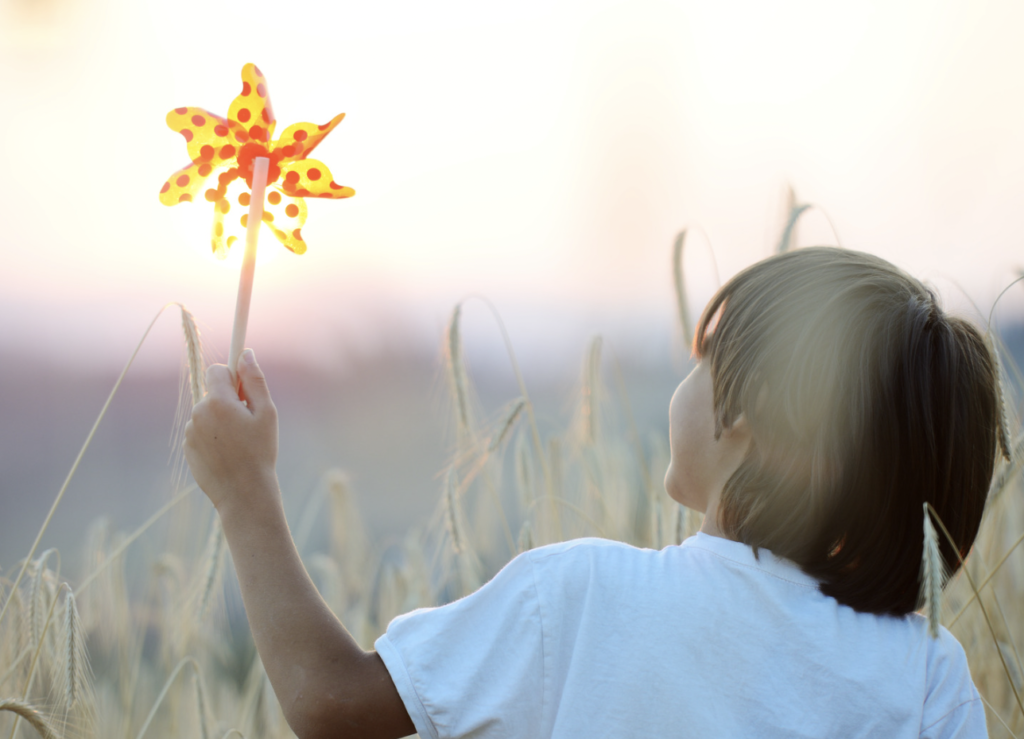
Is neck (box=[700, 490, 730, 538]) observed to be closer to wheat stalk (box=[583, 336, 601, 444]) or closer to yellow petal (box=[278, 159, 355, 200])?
yellow petal (box=[278, 159, 355, 200])

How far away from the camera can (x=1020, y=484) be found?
1.40 m

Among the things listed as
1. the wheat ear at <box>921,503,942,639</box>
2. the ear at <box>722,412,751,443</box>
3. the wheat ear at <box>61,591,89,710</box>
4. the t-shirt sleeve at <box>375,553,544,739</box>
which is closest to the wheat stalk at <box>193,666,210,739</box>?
the wheat ear at <box>61,591,89,710</box>

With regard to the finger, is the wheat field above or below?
below

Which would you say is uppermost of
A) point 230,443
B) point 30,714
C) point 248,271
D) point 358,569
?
point 248,271

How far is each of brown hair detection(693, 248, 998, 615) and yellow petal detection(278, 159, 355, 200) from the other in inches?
18.4

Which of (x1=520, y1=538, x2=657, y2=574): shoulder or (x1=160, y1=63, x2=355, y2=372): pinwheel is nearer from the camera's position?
(x1=520, y1=538, x2=657, y2=574): shoulder

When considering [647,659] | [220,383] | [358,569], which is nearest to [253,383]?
[220,383]

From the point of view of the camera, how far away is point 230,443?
687 mm

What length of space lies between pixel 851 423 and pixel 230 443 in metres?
0.60

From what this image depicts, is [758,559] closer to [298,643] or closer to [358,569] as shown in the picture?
[298,643]

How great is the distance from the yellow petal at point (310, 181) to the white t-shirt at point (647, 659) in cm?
46

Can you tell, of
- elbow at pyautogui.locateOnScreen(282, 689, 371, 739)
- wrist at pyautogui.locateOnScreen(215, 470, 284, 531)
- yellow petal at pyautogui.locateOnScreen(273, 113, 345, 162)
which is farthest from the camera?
yellow petal at pyautogui.locateOnScreen(273, 113, 345, 162)

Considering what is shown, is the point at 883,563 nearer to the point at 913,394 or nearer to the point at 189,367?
the point at 913,394

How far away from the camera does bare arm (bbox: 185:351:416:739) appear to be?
1.88 ft
